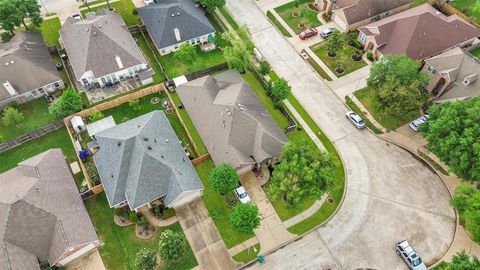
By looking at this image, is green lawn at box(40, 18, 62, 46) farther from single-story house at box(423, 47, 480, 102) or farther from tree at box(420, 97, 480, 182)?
single-story house at box(423, 47, 480, 102)

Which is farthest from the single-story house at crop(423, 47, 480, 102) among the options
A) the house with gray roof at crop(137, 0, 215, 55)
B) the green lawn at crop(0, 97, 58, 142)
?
the green lawn at crop(0, 97, 58, 142)

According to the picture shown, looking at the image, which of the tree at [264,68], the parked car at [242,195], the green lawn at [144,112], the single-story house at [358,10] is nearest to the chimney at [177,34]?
the green lawn at [144,112]

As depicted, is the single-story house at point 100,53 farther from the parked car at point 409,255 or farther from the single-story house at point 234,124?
the parked car at point 409,255

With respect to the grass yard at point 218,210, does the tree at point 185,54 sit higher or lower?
higher

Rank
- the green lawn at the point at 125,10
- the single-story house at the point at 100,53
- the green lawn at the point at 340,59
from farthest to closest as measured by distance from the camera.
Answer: the green lawn at the point at 125,10 → the green lawn at the point at 340,59 → the single-story house at the point at 100,53

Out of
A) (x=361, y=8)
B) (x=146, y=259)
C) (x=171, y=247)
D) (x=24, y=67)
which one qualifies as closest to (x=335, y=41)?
(x=361, y=8)

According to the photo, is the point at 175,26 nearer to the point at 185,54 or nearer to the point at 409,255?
the point at 185,54
